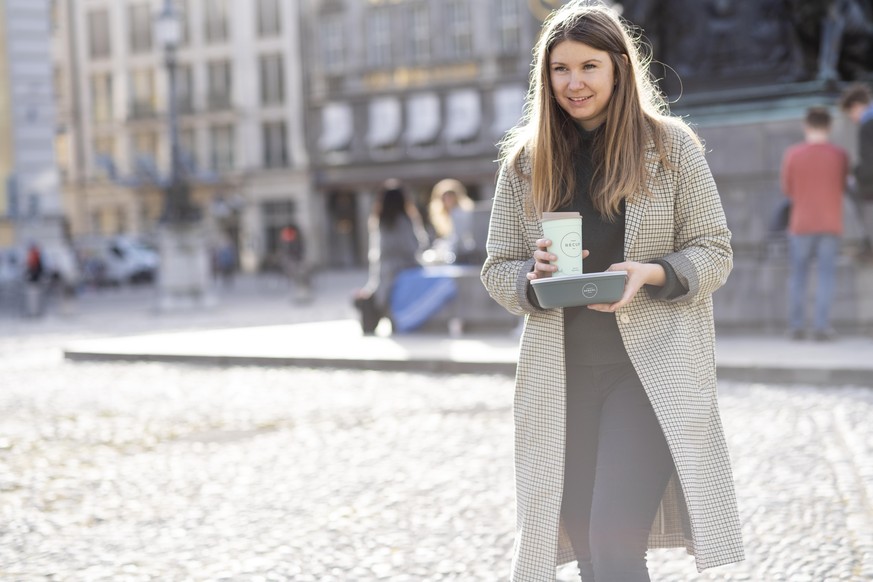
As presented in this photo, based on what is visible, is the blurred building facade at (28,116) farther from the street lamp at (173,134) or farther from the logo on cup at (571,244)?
the logo on cup at (571,244)

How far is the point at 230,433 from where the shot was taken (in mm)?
7852

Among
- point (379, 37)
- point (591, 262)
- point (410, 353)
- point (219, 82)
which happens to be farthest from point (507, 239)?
point (219, 82)

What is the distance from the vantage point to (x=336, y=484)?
6.02 meters

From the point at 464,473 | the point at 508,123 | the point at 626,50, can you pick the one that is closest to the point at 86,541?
the point at 464,473

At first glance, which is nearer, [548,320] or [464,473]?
[548,320]

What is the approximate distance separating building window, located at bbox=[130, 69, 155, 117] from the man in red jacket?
50.0m

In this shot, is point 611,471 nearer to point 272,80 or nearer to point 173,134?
point 173,134

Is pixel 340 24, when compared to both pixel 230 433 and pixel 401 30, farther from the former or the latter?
pixel 230 433

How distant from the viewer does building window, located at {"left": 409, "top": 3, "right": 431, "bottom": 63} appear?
163 feet

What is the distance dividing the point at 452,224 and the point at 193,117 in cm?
4463

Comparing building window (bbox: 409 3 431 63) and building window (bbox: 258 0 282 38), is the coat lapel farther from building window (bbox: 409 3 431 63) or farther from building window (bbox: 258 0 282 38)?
building window (bbox: 258 0 282 38)

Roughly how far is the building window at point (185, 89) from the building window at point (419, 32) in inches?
482

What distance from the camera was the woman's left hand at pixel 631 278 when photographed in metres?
2.79

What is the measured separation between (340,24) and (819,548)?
48.9 m
